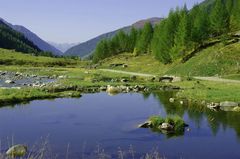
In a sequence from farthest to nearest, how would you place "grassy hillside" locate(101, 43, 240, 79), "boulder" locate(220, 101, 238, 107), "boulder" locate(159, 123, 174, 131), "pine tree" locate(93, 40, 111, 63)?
1. "pine tree" locate(93, 40, 111, 63)
2. "grassy hillside" locate(101, 43, 240, 79)
3. "boulder" locate(220, 101, 238, 107)
4. "boulder" locate(159, 123, 174, 131)

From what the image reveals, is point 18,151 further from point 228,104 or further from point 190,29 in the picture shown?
point 190,29

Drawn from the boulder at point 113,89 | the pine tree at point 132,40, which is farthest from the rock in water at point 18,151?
the pine tree at point 132,40

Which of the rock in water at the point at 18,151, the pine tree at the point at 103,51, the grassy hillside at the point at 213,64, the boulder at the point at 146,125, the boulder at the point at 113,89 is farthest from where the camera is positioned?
the pine tree at the point at 103,51

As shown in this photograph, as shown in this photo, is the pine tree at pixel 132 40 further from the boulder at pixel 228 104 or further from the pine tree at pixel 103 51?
the boulder at pixel 228 104

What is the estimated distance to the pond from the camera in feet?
88.0

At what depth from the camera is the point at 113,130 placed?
33.9m

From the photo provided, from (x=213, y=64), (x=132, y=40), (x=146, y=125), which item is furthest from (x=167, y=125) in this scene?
(x=132, y=40)

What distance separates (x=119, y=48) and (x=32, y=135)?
512 ft

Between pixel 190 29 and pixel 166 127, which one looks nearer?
pixel 166 127

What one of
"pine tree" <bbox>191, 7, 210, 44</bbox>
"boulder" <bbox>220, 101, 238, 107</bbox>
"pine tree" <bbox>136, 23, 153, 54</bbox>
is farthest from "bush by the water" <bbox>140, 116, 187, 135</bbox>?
"pine tree" <bbox>136, 23, 153, 54</bbox>

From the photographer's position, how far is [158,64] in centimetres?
11806

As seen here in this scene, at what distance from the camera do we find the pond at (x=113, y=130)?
26814 mm

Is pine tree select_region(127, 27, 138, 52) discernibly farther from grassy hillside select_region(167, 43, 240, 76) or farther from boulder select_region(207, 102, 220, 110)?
boulder select_region(207, 102, 220, 110)

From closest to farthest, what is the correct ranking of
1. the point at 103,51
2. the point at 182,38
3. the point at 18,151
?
1. the point at 18,151
2. the point at 182,38
3. the point at 103,51
